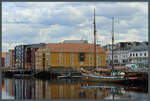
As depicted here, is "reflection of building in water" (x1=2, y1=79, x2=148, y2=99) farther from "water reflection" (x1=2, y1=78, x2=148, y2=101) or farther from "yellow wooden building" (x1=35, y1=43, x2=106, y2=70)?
"yellow wooden building" (x1=35, y1=43, x2=106, y2=70)

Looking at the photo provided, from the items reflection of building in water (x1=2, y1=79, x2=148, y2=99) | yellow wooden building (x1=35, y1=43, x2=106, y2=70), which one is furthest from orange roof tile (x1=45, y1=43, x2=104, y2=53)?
reflection of building in water (x1=2, y1=79, x2=148, y2=99)

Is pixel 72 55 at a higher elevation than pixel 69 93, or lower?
higher

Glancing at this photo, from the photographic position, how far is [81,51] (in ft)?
145

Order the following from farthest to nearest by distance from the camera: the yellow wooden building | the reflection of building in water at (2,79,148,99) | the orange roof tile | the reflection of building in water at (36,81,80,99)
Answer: the orange roof tile < the yellow wooden building < the reflection of building in water at (2,79,148,99) < the reflection of building in water at (36,81,80,99)

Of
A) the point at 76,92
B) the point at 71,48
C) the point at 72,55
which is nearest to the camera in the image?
the point at 76,92

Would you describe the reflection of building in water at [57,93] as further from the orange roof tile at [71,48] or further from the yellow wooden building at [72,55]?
the orange roof tile at [71,48]

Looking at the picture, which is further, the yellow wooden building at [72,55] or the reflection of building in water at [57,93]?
the yellow wooden building at [72,55]

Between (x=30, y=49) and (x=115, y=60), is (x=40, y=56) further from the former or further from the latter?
(x=115, y=60)

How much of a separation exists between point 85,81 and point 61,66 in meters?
13.2

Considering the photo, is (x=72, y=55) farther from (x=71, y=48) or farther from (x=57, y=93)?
(x=57, y=93)

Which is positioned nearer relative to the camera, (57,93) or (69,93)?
(57,93)

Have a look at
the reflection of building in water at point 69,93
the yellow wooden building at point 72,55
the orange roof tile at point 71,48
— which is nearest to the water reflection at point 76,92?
the reflection of building in water at point 69,93

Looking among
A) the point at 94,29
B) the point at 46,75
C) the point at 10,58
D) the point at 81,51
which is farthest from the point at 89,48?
the point at 10,58

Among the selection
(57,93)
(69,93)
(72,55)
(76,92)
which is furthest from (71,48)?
(57,93)
